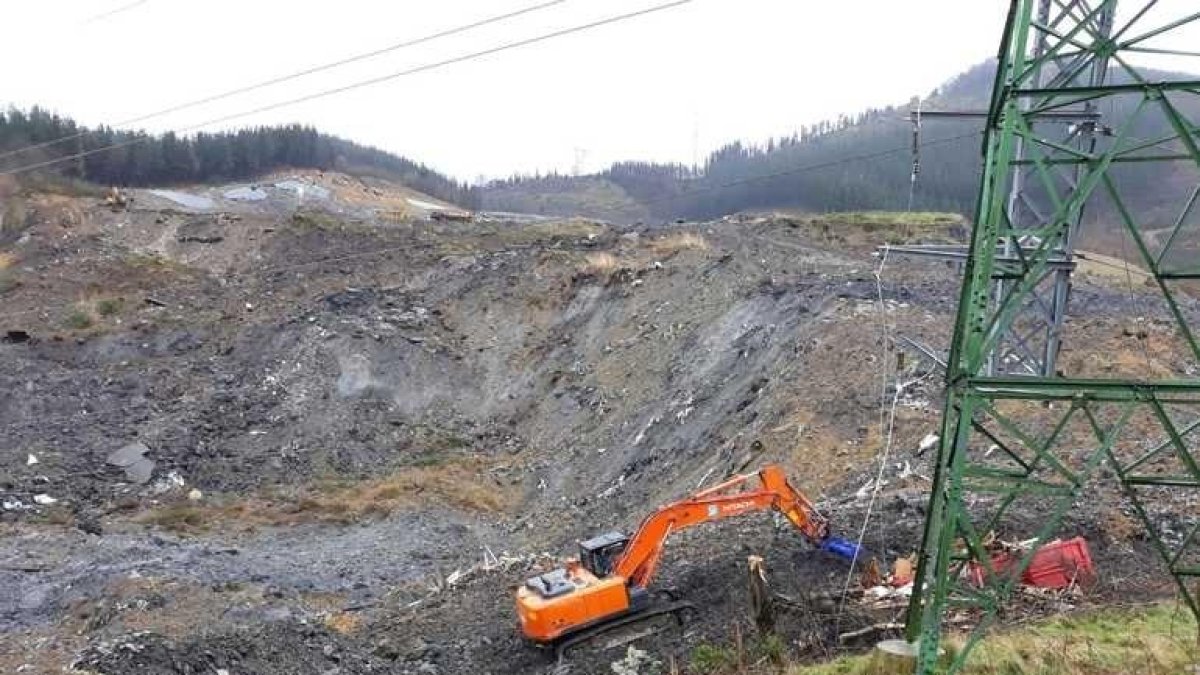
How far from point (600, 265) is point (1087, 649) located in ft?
72.8

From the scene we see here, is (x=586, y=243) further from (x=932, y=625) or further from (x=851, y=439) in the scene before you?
(x=932, y=625)

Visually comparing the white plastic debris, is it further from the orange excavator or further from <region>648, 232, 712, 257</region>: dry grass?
<region>648, 232, 712, 257</region>: dry grass

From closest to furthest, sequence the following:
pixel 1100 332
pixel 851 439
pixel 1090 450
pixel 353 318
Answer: pixel 1090 450
pixel 851 439
pixel 1100 332
pixel 353 318

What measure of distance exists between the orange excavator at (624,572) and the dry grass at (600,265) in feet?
58.3

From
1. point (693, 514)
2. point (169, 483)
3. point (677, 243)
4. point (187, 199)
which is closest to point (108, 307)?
point (169, 483)

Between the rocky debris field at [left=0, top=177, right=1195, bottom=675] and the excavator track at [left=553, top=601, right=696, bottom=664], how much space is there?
18cm

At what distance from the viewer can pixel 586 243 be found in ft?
111

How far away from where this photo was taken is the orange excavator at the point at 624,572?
10.0 metres

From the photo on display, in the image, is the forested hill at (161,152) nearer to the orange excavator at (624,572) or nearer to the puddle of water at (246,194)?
the puddle of water at (246,194)

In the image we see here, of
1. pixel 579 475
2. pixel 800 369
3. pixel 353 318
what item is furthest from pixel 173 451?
pixel 800 369

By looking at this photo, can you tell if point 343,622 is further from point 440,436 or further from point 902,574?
point 440,436

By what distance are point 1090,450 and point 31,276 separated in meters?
35.8

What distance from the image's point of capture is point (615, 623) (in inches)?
406

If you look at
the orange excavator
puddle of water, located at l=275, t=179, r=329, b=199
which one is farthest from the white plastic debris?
puddle of water, located at l=275, t=179, r=329, b=199
